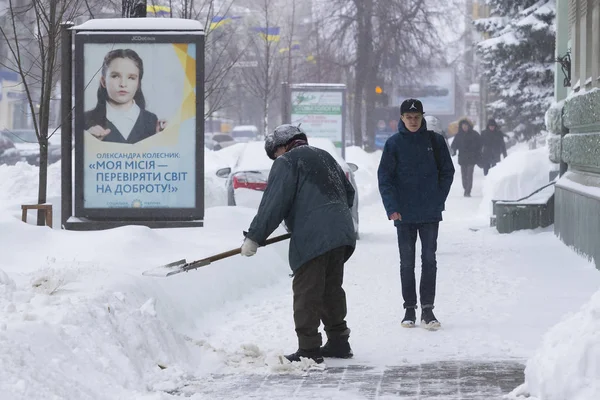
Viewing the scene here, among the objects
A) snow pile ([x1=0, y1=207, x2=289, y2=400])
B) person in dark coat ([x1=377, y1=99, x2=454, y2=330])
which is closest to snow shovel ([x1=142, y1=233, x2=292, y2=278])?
snow pile ([x1=0, y1=207, x2=289, y2=400])

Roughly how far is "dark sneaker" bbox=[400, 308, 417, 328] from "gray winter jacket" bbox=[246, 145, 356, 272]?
152 centimetres

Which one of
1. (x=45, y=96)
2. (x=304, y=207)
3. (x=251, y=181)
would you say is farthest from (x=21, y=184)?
(x=304, y=207)

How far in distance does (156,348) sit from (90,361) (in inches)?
36.1

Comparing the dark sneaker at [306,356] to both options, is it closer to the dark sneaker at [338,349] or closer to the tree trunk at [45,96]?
the dark sneaker at [338,349]

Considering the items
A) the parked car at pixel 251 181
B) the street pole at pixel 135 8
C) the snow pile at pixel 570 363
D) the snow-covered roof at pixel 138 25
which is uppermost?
the street pole at pixel 135 8

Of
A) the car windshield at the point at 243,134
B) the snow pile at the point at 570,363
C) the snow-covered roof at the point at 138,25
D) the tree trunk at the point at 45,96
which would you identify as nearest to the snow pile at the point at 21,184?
the tree trunk at the point at 45,96

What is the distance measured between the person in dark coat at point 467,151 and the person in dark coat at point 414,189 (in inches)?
801

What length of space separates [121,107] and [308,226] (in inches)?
219

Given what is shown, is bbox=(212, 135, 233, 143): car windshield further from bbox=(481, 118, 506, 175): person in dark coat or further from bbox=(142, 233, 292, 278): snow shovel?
bbox=(142, 233, 292, 278): snow shovel

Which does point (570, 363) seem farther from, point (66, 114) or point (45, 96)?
point (45, 96)

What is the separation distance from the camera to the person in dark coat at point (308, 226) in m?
7.53

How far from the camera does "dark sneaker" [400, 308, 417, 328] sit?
899 cm

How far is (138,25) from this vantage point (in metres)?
12.5

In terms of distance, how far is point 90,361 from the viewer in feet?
A: 20.8
